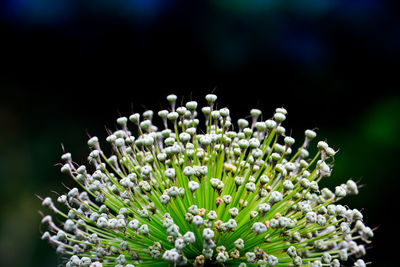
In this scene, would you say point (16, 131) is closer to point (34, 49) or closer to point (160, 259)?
point (34, 49)

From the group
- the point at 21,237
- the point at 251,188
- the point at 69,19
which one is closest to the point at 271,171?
the point at 251,188

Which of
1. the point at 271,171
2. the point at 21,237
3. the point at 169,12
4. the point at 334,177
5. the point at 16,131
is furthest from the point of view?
the point at 16,131

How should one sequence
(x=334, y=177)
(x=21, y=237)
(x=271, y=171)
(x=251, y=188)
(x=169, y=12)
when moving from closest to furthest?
(x=251, y=188)
(x=271, y=171)
(x=334, y=177)
(x=169, y=12)
(x=21, y=237)

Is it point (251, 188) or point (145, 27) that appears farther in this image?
point (145, 27)

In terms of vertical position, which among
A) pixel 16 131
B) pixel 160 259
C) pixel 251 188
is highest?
pixel 16 131

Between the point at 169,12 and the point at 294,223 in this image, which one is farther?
the point at 169,12

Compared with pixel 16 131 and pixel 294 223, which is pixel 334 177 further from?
pixel 16 131

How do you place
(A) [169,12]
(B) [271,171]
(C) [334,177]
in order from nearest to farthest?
(B) [271,171], (C) [334,177], (A) [169,12]

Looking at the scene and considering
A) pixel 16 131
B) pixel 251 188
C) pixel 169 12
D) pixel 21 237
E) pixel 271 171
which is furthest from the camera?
pixel 16 131

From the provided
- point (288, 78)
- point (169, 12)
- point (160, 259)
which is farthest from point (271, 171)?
point (169, 12)

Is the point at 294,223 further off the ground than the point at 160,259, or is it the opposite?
the point at 294,223
